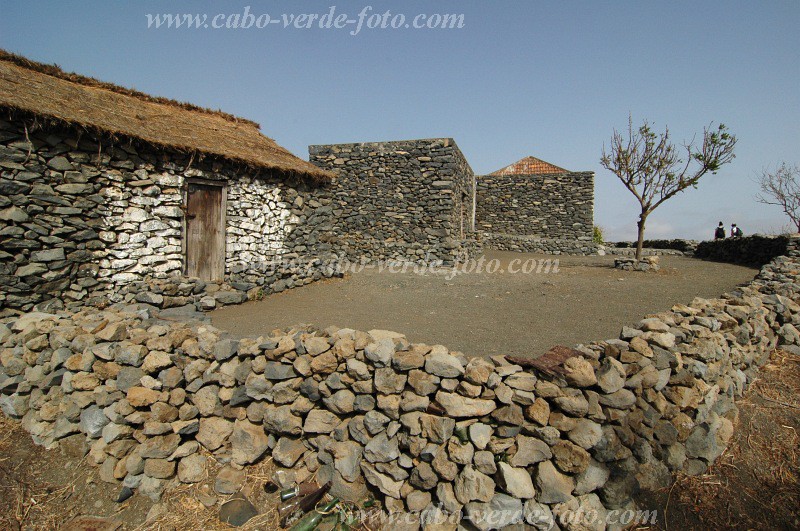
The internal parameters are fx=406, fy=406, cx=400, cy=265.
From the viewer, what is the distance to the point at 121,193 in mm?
6965

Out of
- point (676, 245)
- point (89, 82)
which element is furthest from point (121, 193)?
Result: point (676, 245)

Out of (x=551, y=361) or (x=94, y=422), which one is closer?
(x=551, y=361)

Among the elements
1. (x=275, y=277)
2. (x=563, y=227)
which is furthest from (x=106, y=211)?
(x=563, y=227)

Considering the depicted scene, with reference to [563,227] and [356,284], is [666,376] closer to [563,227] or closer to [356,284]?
[356,284]

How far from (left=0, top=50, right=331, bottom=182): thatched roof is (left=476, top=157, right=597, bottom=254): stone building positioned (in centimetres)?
1393

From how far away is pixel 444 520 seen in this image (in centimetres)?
352

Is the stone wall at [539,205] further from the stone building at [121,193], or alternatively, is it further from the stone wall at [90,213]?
the stone wall at [90,213]

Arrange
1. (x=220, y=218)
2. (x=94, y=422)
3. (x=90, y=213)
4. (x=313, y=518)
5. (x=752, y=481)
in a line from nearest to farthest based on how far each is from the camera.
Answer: (x=313, y=518)
(x=752, y=481)
(x=94, y=422)
(x=90, y=213)
(x=220, y=218)

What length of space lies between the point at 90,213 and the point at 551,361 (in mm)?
7289

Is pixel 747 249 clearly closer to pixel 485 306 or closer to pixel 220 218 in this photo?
pixel 485 306

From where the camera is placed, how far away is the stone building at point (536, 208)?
21969 mm

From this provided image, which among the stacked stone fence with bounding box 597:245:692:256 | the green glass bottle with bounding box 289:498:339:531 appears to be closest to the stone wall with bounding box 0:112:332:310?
the green glass bottle with bounding box 289:498:339:531

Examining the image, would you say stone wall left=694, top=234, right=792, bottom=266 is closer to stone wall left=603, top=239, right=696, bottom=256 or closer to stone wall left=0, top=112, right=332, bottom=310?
stone wall left=603, top=239, right=696, bottom=256

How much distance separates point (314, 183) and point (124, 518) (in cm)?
777
